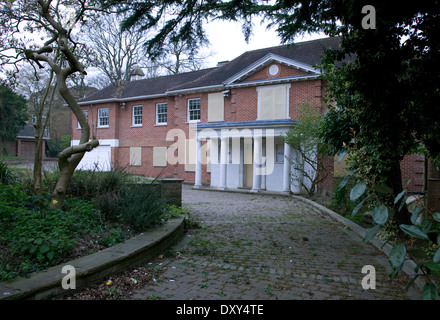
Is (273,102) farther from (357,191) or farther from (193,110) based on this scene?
(357,191)

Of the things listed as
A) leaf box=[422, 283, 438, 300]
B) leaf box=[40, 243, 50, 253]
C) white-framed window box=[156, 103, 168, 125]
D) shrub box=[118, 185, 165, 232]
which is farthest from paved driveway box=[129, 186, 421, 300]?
white-framed window box=[156, 103, 168, 125]

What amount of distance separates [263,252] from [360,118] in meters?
2.81

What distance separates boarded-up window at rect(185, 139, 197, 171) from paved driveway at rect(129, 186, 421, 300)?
13071 millimetres

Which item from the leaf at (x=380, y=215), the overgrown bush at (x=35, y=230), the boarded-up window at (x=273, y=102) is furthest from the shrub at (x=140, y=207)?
the boarded-up window at (x=273, y=102)

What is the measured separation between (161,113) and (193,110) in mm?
3147

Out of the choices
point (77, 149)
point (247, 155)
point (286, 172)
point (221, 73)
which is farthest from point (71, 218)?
point (221, 73)

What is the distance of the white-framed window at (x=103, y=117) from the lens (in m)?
25.4

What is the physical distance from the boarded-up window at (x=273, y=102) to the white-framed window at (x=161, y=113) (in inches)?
303

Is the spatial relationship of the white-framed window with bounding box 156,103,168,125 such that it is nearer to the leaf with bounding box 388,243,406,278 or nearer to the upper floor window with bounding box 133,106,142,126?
the upper floor window with bounding box 133,106,142,126

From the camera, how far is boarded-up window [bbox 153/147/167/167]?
73.2 feet

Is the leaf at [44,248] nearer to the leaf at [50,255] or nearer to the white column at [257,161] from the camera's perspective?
the leaf at [50,255]

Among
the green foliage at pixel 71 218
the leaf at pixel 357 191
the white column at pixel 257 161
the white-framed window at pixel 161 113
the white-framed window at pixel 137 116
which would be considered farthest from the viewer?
the white-framed window at pixel 137 116

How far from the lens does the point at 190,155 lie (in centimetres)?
2086
